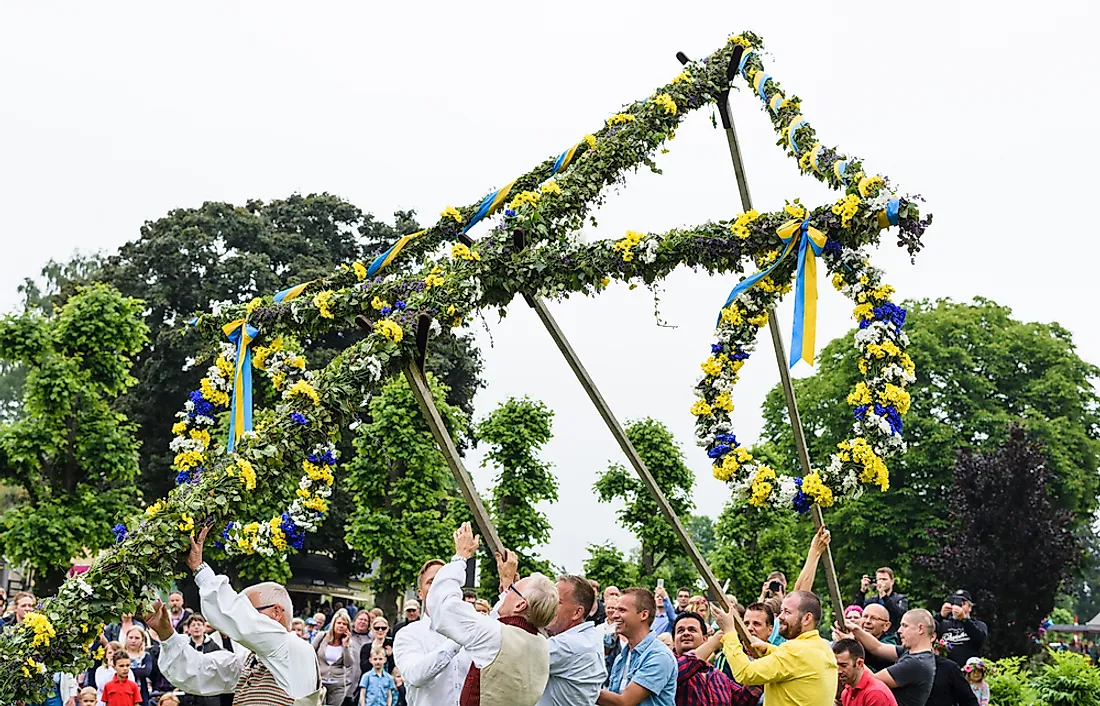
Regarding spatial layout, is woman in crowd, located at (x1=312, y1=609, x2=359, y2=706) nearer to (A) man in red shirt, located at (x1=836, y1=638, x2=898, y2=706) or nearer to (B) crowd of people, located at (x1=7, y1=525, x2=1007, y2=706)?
(B) crowd of people, located at (x1=7, y1=525, x2=1007, y2=706)

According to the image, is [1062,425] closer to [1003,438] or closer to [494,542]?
[1003,438]

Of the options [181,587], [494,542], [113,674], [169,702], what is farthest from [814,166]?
[181,587]

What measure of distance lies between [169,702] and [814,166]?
7.60 m

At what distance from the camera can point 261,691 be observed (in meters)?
6.08

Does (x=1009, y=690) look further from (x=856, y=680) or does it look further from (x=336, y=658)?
(x=856, y=680)

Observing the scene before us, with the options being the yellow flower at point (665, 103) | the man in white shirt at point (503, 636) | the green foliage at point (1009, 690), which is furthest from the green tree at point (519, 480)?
the man in white shirt at point (503, 636)

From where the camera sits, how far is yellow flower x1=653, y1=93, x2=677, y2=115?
1068 cm

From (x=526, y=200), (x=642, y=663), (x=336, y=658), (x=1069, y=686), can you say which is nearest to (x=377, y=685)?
(x=336, y=658)

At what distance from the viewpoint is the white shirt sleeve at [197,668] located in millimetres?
6172

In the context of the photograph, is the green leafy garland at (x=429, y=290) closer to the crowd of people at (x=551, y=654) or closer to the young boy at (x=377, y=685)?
the crowd of people at (x=551, y=654)

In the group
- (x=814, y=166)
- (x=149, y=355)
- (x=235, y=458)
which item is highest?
(x=149, y=355)

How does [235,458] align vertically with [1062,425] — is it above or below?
below

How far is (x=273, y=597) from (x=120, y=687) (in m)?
6.14

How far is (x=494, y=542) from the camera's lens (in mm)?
8062
